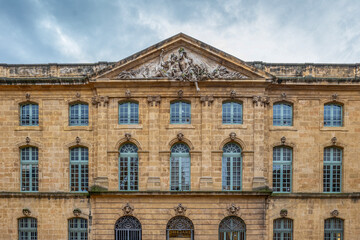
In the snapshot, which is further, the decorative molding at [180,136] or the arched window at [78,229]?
the arched window at [78,229]

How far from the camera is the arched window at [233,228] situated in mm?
16438

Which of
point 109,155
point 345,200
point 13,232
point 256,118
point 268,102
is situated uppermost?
point 268,102

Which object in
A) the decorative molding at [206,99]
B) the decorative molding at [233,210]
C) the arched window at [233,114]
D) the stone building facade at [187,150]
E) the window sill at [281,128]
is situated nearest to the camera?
the decorative molding at [233,210]

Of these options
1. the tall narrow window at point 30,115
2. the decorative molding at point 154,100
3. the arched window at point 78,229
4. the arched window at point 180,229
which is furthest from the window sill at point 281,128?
the tall narrow window at point 30,115

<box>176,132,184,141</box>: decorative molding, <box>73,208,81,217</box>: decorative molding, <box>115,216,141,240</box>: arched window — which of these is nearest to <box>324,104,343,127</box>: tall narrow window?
<box>176,132,184,141</box>: decorative molding

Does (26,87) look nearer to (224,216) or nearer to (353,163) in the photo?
(224,216)

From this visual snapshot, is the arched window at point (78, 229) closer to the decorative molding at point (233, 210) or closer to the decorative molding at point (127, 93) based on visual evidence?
the decorative molding at point (127, 93)

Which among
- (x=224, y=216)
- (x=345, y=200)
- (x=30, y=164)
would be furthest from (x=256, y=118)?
(x=30, y=164)

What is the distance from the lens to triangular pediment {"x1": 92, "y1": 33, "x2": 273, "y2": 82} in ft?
54.0

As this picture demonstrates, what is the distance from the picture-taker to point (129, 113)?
55.6 ft

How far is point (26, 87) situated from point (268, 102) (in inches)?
617

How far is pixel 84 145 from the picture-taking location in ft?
55.8

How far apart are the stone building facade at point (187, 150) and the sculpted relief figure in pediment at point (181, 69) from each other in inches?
2.6

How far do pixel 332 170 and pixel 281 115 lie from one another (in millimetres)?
4771
